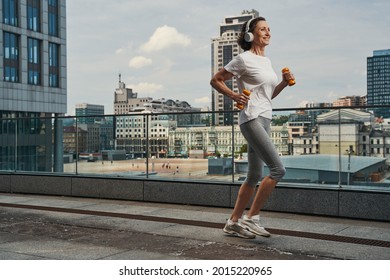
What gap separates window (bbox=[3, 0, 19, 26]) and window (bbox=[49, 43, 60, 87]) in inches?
262

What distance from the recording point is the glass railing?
7324 mm

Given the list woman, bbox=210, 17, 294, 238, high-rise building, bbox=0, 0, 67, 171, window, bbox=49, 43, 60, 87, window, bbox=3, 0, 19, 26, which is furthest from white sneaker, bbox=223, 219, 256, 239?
window, bbox=49, 43, 60, 87

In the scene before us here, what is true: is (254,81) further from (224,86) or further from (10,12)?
(10,12)

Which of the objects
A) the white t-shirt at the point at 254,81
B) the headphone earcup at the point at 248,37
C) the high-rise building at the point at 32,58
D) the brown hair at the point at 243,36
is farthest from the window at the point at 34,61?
the white t-shirt at the point at 254,81

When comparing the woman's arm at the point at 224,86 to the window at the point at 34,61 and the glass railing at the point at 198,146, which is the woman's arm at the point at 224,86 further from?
the window at the point at 34,61

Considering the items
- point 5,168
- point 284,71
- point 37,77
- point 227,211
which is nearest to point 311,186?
point 227,211

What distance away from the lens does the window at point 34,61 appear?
67250mm

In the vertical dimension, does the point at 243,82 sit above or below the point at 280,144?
above

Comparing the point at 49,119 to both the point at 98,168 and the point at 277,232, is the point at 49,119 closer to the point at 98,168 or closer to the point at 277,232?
the point at 98,168

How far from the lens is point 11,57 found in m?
64.6

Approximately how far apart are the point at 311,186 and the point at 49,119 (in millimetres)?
5259

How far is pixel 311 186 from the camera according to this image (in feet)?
25.3

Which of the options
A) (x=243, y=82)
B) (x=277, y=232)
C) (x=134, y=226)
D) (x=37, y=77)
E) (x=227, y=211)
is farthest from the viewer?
(x=37, y=77)

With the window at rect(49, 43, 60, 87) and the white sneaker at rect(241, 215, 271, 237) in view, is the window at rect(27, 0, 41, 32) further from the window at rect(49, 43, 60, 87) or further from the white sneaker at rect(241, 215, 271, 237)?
the white sneaker at rect(241, 215, 271, 237)
